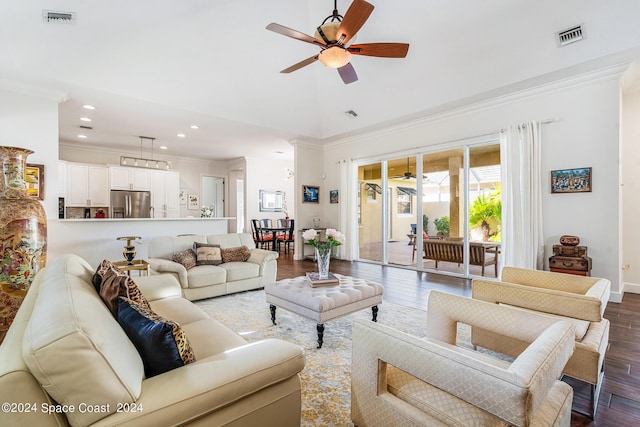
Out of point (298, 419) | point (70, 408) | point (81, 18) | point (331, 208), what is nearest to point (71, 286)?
point (70, 408)

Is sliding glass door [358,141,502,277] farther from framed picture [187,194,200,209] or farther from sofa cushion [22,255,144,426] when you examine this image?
framed picture [187,194,200,209]

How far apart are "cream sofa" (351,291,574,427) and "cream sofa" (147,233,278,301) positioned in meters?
2.81

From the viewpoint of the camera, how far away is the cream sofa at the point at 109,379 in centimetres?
79

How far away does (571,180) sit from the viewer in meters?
4.07

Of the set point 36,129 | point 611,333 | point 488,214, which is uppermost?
point 36,129

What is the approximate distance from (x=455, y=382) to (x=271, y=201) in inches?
366

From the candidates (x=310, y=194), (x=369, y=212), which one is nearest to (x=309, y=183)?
(x=310, y=194)

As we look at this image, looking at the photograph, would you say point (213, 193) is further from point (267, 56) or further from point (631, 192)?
point (631, 192)

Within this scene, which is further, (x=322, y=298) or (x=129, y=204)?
(x=129, y=204)

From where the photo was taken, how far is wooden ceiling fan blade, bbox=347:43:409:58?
3.07m

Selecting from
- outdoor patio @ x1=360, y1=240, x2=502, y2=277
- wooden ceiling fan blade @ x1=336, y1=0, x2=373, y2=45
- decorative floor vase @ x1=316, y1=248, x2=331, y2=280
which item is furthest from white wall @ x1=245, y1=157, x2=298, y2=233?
wooden ceiling fan blade @ x1=336, y1=0, x2=373, y2=45

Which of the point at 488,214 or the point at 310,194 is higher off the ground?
the point at 310,194

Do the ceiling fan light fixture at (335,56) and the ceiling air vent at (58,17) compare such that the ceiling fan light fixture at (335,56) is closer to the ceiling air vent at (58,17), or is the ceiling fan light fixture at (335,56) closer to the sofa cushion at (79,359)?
the ceiling air vent at (58,17)

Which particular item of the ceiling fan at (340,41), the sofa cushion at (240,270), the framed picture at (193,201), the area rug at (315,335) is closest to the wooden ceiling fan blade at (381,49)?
the ceiling fan at (340,41)
